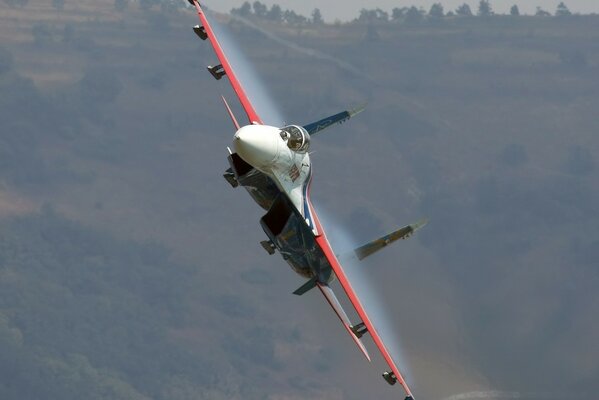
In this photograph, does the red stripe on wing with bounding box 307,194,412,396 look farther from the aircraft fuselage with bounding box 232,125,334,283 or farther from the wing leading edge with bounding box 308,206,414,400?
the aircraft fuselage with bounding box 232,125,334,283

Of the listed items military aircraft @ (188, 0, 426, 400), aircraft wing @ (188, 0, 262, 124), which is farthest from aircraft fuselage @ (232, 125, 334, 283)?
aircraft wing @ (188, 0, 262, 124)

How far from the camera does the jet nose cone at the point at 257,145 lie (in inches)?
2498

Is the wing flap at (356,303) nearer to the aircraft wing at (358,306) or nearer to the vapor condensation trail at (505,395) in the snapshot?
the aircraft wing at (358,306)

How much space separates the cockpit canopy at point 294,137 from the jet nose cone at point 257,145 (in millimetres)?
1135

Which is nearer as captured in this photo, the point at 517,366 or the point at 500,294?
the point at 517,366

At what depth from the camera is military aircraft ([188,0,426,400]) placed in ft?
213

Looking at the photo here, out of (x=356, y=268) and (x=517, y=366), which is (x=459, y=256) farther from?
(x=356, y=268)

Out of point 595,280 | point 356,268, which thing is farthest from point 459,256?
point 356,268

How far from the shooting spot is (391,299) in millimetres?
138375

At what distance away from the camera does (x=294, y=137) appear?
6706 cm

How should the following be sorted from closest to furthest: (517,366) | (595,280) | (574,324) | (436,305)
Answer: (517,366)
(436,305)
(574,324)
(595,280)

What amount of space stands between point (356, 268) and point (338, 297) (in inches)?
114

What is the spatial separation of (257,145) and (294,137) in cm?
343

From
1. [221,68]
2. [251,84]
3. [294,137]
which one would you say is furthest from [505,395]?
[294,137]
